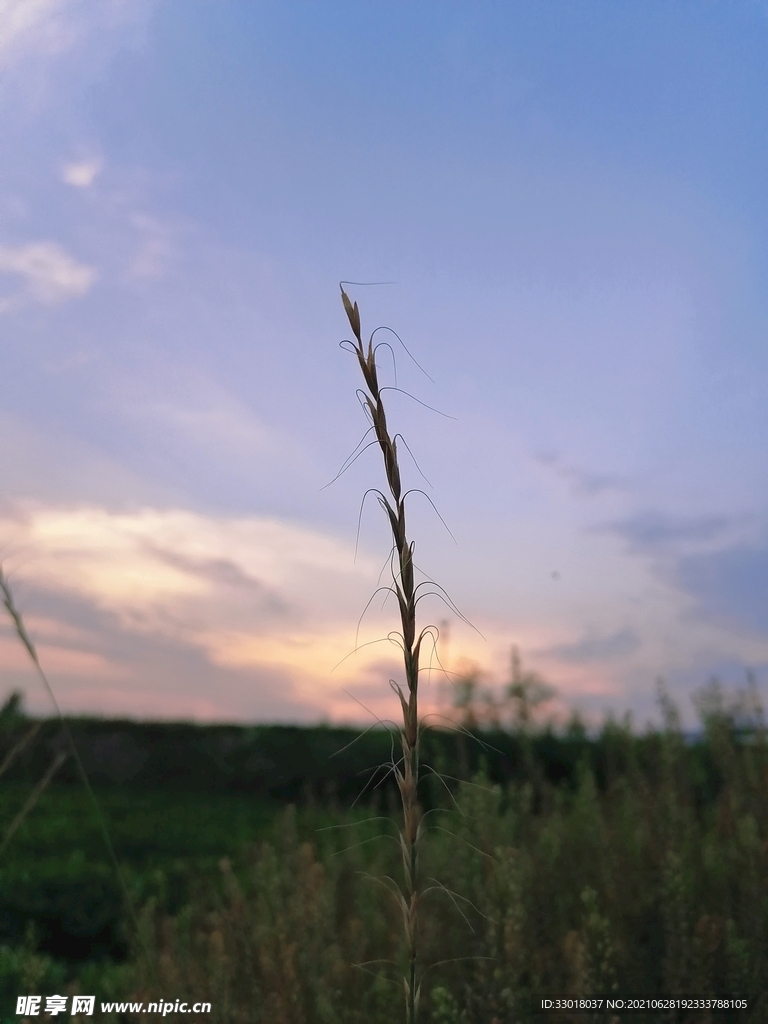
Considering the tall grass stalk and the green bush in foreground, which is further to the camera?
the green bush in foreground

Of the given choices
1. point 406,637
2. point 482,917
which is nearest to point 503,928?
point 482,917

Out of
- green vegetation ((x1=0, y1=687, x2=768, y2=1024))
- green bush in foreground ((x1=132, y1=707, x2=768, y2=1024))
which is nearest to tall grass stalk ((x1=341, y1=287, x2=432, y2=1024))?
green vegetation ((x1=0, y1=687, x2=768, y2=1024))

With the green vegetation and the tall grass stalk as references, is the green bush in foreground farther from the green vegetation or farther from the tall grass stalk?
the tall grass stalk

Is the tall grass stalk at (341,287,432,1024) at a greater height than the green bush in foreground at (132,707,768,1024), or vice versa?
the tall grass stalk at (341,287,432,1024)

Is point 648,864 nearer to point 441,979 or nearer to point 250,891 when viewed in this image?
point 441,979

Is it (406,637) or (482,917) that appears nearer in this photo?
(406,637)

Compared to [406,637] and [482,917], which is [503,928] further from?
[406,637]

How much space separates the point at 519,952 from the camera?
7.93ft

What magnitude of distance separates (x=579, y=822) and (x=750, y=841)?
84 cm

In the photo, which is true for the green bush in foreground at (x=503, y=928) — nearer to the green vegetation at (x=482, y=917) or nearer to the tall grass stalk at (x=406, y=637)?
the green vegetation at (x=482, y=917)

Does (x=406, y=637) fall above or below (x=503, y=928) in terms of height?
above

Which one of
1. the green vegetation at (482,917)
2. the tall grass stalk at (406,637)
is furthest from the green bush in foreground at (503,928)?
the tall grass stalk at (406,637)

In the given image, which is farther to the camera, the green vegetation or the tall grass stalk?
the green vegetation

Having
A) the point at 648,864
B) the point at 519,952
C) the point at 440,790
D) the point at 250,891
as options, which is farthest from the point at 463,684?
the point at 519,952
